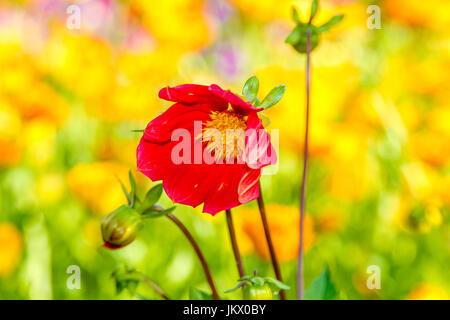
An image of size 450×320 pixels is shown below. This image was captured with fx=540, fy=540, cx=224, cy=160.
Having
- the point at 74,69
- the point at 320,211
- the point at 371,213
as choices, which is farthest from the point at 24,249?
the point at 371,213

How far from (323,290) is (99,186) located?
50cm

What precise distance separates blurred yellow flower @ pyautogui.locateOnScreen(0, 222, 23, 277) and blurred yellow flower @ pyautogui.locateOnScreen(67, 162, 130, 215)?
0.42 ft

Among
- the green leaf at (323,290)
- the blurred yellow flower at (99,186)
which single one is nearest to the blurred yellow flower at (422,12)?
the blurred yellow flower at (99,186)

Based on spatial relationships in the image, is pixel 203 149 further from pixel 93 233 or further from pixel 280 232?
pixel 93 233

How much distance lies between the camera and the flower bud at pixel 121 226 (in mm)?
486

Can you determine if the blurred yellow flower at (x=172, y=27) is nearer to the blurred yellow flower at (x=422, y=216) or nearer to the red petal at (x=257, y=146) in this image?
the blurred yellow flower at (x=422, y=216)

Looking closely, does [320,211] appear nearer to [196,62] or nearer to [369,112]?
[369,112]

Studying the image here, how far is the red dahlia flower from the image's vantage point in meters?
0.43

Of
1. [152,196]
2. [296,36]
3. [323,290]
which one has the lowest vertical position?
[323,290]

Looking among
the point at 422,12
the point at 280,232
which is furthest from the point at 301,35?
the point at 422,12

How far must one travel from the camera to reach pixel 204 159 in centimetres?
53

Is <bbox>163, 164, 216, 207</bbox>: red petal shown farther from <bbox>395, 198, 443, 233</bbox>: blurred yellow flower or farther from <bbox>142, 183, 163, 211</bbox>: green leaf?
<bbox>395, 198, 443, 233</bbox>: blurred yellow flower

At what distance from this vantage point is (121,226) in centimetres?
49
